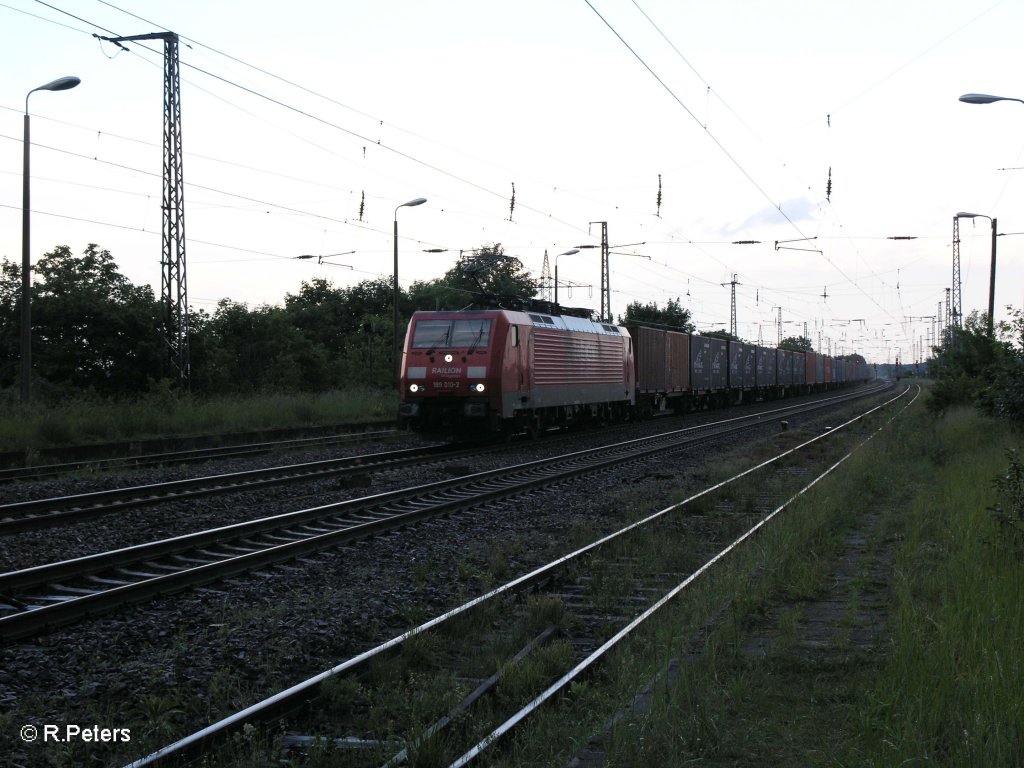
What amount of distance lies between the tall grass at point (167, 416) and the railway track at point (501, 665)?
12906 mm

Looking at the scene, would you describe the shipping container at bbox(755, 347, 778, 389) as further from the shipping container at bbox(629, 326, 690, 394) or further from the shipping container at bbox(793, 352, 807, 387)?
the shipping container at bbox(629, 326, 690, 394)

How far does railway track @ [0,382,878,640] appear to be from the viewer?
22.2ft

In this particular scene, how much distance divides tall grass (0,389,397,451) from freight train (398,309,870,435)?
5.17 m

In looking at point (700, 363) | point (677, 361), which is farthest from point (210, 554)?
point (700, 363)

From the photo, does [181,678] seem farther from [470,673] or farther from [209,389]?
[209,389]

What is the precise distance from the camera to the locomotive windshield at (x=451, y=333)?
2005 cm

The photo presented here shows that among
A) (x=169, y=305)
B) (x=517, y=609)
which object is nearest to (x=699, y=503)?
(x=517, y=609)

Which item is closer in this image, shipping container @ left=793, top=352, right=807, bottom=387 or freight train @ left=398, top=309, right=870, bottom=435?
freight train @ left=398, top=309, right=870, bottom=435

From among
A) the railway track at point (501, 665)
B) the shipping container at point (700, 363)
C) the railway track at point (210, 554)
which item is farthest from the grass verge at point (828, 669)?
the shipping container at point (700, 363)

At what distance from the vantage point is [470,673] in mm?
5820

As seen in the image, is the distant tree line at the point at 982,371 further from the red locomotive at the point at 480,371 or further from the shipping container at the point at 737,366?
the shipping container at the point at 737,366

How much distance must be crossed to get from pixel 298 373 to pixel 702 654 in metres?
41.0

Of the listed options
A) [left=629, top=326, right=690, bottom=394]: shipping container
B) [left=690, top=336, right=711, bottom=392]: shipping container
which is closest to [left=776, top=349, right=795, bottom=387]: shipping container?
[left=690, top=336, right=711, bottom=392]: shipping container

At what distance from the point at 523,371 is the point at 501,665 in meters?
15.3
